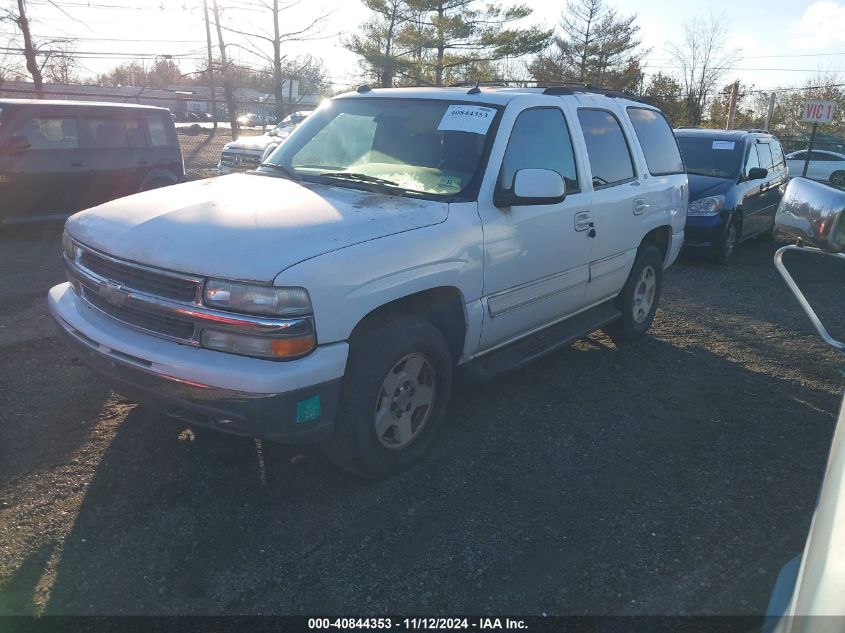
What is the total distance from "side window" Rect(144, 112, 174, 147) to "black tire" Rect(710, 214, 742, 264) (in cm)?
864

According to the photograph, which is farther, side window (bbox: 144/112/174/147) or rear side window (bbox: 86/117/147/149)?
side window (bbox: 144/112/174/147)

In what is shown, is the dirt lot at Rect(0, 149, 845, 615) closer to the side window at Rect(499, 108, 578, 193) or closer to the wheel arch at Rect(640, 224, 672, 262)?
the wheel arch at Rect(640, 224, 672, 262)

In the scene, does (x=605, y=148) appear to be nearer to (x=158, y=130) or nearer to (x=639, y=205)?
(x=639, y=205)

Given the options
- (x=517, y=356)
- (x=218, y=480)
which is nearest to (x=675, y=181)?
(x=517, y=356)

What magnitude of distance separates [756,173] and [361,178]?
808cm

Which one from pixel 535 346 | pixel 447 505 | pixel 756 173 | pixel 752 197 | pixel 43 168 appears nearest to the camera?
pixel 447 505

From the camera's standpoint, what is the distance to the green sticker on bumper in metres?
2.93

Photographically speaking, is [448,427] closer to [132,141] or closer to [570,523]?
[570,523]

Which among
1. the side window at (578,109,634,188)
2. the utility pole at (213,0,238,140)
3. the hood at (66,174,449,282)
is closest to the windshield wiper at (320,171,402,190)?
the hood at (66,174,449,282)

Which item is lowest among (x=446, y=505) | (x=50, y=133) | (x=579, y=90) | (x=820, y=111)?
(x=446, y=505)

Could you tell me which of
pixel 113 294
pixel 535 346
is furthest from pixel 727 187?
pixel 113 294

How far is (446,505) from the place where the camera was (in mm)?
3434

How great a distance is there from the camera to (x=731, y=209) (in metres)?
9.57

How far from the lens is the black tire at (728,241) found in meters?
9.60
